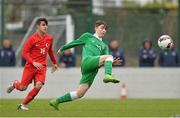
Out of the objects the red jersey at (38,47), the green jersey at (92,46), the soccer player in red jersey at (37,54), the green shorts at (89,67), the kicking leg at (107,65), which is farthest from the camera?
the red jersey at (38,47)

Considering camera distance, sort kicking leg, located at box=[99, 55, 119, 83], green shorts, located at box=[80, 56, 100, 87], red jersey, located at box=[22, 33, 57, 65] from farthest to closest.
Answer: red jersey, located at box=[22, 33, 57, 65]
green shorts, located at box=[80, 56, 100, 87]
kicking leg, located at box=[99, 55, 119, 83]

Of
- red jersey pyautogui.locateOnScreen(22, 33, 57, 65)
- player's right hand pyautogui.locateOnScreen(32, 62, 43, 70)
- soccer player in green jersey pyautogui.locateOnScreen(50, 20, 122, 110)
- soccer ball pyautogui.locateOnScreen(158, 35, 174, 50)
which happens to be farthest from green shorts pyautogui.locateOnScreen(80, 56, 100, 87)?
soccer ball pyautogui.locateOnScreen(158, 35, 174, 50)

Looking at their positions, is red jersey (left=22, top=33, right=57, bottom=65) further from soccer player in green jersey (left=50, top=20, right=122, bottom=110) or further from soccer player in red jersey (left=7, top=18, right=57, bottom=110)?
soccer player in green jersey (left=50, top=20, right=122, bottom=110)

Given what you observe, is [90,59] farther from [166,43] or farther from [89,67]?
[166,43]

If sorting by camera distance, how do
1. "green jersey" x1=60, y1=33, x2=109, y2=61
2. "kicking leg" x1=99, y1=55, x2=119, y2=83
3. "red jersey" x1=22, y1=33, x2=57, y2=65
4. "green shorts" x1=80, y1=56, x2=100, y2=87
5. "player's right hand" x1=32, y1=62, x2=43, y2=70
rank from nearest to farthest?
"kicking leg" x1=99, y1=55, x2=119, y2=83, "green shorts" x1=80, y1=56, x2=100, y2=87, "green jersey" x1=60, y1=33, x2=109, y2=61, "player's right hand" x1=32, y1=62, x2=43, y2=70, "red jersey" x1=22, y1=33, x2=57, y2=65

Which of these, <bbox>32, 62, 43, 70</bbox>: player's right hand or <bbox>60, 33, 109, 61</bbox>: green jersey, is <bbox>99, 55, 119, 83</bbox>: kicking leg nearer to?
<bbox>60, 33, 109, 61</bbox>: green jersey

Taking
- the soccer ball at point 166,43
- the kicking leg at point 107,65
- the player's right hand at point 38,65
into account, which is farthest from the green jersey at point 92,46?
the soccer ball at point 166,43

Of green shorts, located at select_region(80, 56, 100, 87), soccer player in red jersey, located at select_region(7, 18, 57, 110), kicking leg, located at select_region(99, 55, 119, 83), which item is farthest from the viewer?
soccer player in red jersey, located at select_region(7, 18, 57, 110)

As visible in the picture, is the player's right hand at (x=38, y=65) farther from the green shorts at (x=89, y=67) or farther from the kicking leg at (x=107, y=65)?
the kicking leg at (x=107, y=65)

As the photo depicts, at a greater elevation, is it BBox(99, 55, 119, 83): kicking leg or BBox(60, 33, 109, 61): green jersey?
BBox(60, 33, 109, 61): green jersey

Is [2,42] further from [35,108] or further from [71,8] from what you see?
[35,108]

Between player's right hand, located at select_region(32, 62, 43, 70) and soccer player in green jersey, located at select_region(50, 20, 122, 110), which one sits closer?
soccer player in green jersey, located at select_region(50, 20, 122, 110)

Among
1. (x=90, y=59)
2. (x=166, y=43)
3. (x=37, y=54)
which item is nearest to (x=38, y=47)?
(x=37, y=54)

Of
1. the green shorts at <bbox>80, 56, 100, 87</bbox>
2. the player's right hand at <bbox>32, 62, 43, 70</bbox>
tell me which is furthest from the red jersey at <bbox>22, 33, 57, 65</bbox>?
the green shorts at <bbox>80, 56, 100, 87</bbox>
